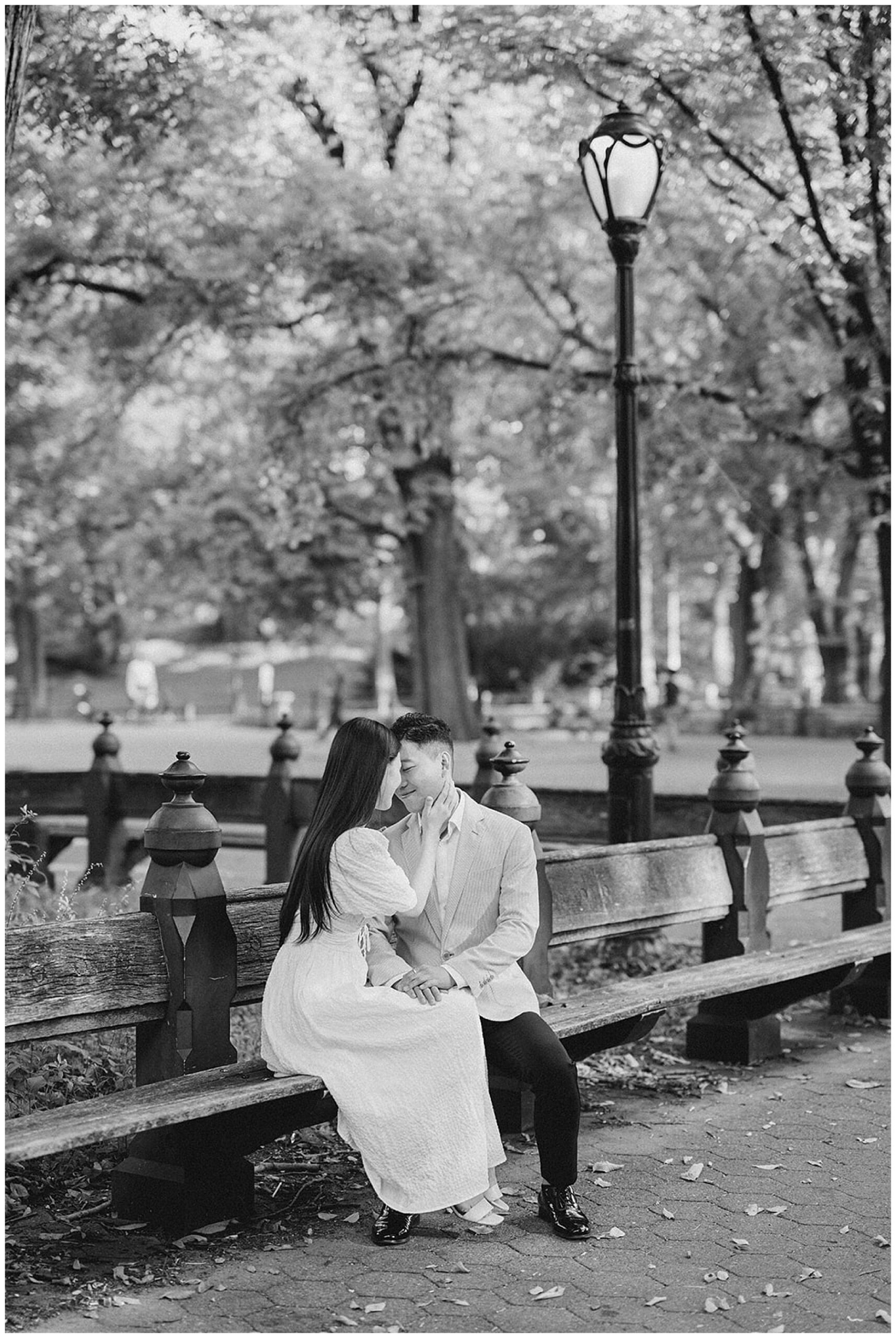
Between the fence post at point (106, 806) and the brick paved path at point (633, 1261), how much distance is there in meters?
6.77

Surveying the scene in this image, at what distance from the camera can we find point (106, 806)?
1162 cm

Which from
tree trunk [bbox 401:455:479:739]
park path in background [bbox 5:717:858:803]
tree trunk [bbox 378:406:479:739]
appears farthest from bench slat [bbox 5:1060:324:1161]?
tree trunk [bbox 401:455:479:739]

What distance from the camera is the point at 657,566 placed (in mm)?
37062

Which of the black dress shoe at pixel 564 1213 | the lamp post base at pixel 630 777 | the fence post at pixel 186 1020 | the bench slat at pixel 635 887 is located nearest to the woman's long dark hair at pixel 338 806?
the fence post at pixel 186 1020

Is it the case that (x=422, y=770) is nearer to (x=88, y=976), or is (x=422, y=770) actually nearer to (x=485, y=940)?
(x=485, y=940)

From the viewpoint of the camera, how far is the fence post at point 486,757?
959 centimetres

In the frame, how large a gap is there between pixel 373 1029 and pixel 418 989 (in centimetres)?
20

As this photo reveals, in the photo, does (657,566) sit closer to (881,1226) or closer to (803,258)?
(803,258)

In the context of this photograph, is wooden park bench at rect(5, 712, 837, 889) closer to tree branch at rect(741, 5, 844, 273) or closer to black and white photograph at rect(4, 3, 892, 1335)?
black and white photograph at rect(4, 3, 892, 1335)

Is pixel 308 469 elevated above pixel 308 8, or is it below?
below

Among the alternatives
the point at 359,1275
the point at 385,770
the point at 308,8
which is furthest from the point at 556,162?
the point at 359,1275

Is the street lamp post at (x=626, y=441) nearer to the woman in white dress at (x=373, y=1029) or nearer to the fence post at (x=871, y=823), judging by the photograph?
the fence post at (x=871, y=823)

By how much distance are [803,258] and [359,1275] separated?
1000cm

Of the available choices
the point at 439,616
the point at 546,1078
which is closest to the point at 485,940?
the point at 546,1078
